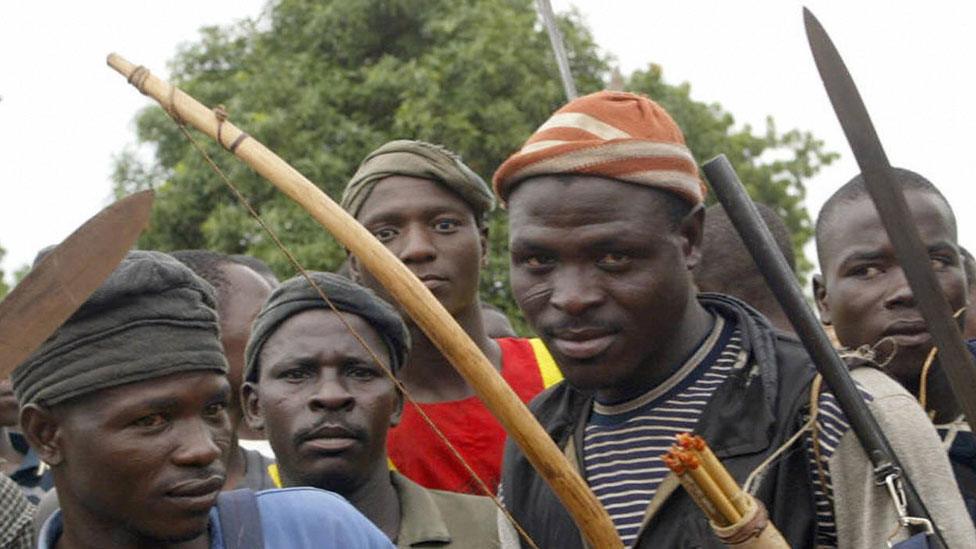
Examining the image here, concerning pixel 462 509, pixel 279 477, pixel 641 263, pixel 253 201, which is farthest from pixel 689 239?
pixel 253 201

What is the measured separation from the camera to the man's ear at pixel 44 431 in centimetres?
323

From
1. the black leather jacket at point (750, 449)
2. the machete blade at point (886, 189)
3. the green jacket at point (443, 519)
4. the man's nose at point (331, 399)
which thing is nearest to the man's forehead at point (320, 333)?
the man's nose at point (331, 399)

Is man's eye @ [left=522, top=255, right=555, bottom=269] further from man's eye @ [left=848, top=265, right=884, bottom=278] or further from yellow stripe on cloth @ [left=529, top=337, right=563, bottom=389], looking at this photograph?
yellow stripe on cloth @ [left=529, top=337, right=563, bottom=389]

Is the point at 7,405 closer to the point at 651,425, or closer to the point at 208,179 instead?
the point at 651,425

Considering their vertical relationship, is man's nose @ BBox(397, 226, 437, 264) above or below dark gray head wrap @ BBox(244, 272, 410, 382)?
above

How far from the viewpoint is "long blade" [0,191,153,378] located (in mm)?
2729

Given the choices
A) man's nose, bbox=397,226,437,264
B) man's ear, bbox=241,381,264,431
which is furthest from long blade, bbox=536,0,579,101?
man's ear, bbox=241,381,264,431

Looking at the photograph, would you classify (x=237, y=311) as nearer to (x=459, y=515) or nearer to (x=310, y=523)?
(x=459, y=515)

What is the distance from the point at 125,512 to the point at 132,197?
0.65 m

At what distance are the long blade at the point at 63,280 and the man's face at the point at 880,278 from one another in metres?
2.15

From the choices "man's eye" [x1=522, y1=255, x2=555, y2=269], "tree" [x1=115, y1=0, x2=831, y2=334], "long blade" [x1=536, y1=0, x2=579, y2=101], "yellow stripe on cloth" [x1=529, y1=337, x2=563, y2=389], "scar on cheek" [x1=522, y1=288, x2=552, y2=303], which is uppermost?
"tree" [x1=115, y1=0, x2=831, y2=334]

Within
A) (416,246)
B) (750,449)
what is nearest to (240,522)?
(750,449)

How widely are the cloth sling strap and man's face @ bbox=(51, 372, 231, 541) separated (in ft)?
0.19

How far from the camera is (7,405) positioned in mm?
6570
